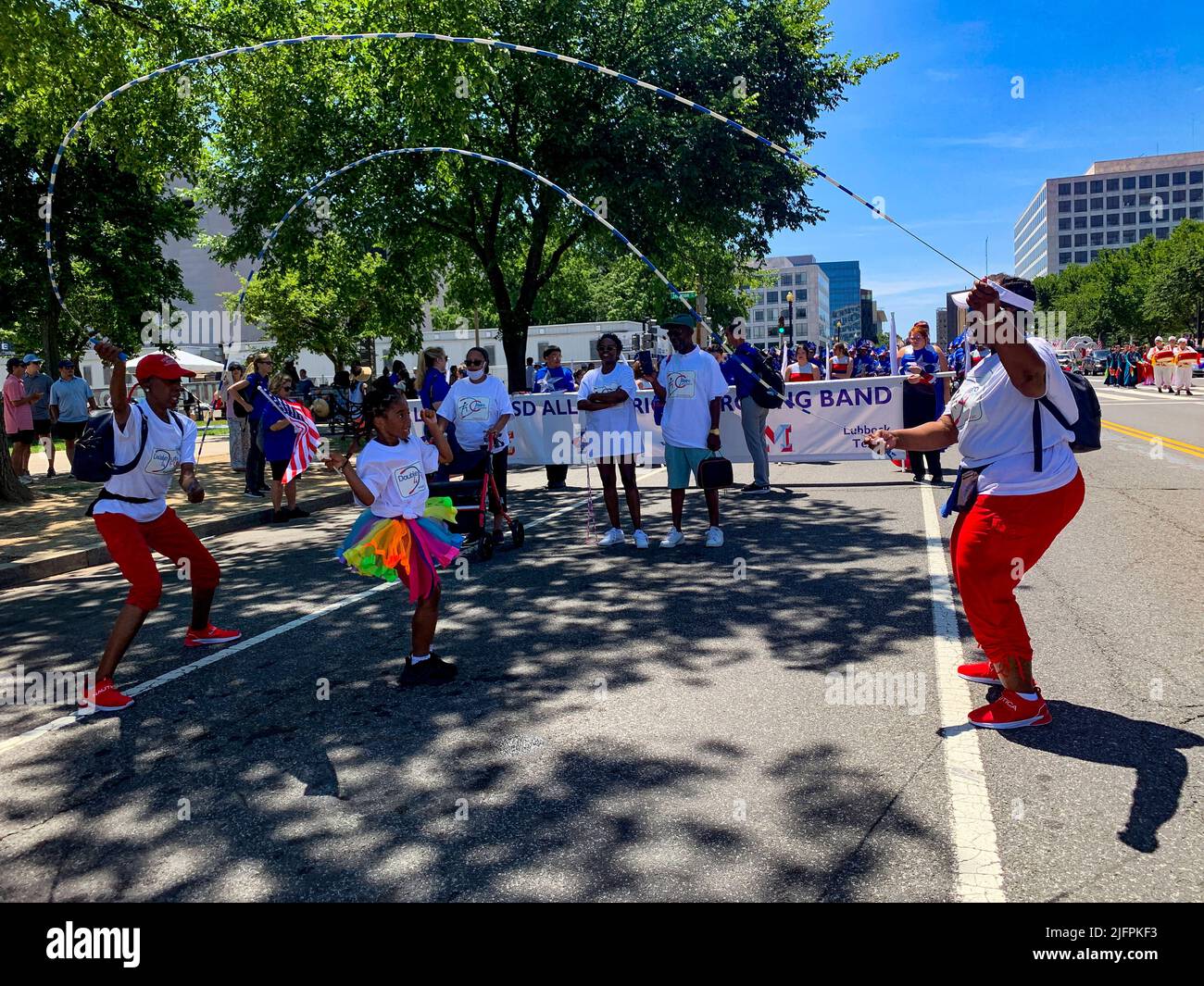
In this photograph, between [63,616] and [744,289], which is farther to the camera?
[744,289]

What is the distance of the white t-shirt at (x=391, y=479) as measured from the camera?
5.64 meters

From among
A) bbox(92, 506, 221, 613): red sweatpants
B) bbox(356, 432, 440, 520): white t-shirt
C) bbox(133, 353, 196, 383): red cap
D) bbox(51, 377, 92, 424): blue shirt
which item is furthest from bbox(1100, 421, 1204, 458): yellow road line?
bbox(51, 377, 92, 424): blue shirt

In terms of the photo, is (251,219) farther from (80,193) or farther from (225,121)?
(80,193)

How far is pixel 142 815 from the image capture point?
418 centimetres

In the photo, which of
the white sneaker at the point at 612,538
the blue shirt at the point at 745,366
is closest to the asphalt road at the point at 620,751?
the white sneaker at the point at 612,538

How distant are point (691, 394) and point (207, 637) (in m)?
4.74

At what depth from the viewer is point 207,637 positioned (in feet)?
22.5

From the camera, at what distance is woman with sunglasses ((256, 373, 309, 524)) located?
1310cm

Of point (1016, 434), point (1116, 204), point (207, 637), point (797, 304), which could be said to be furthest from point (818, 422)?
point (1116, 204)

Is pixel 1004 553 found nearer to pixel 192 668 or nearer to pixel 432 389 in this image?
pixel 192 668

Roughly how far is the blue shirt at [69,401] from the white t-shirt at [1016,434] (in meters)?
16.3

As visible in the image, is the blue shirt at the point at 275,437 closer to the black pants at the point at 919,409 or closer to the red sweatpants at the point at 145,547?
the red sweatpants at the point at 145,547
